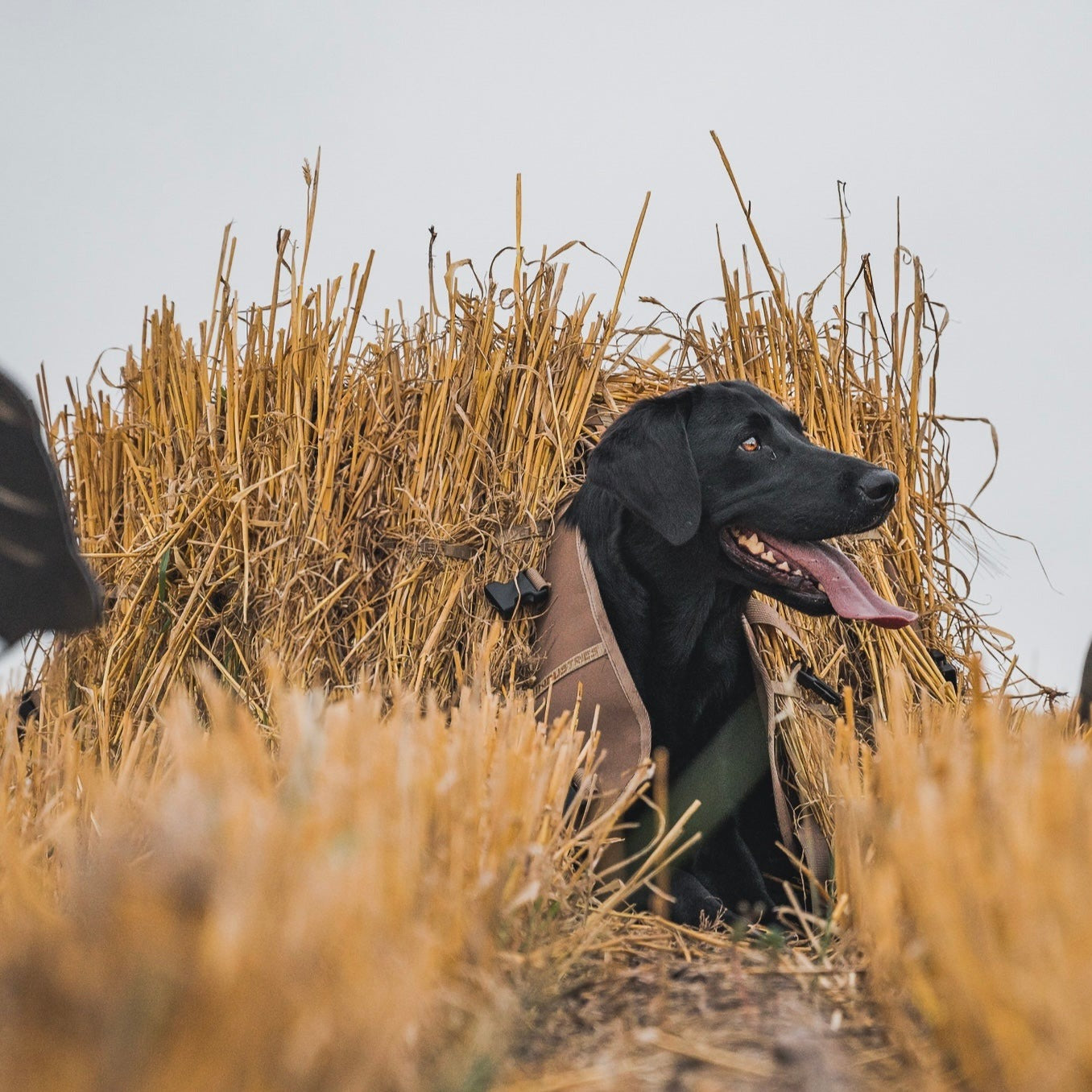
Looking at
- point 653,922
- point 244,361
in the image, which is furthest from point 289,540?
point 653,922

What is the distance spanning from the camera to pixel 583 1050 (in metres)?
1.01

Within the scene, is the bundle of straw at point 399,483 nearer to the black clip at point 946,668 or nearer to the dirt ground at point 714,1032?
the black clip at point 946,668

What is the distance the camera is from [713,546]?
103 inches

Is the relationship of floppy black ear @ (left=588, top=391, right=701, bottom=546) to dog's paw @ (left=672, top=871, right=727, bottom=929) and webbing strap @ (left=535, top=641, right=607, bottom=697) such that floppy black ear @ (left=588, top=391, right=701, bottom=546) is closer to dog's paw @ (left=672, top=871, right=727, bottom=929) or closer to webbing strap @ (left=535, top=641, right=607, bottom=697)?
webbing strap @ (left=535, top=641, right=607, bottom=697)

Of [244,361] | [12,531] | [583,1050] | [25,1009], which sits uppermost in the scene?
[244,361]

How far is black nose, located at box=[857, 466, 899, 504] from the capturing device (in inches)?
95.9

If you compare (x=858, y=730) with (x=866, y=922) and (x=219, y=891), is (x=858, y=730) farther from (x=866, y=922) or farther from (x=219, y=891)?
(x=219, y=891)

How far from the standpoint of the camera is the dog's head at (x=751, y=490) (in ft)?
8.01

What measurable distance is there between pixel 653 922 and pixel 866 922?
1.88 ft

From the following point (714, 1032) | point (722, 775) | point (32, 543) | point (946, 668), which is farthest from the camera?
point (946, 668)

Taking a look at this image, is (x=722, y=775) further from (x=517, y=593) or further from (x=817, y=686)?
(x=517, y=593)

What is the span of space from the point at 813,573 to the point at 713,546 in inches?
10.6

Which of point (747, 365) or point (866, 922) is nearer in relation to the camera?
point (866, 922)

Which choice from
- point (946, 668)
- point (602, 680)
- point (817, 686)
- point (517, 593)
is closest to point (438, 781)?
point (602, 680)
